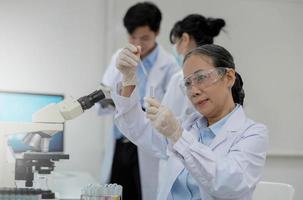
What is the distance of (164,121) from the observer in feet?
3.77

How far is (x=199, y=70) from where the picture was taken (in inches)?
51.0

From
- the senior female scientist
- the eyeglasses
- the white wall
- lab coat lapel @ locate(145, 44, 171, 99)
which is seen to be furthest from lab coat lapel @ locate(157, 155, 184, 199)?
lab coat lapel @ locate(145, 44, 171, 99)

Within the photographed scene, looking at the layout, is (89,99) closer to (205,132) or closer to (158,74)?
(205,132)

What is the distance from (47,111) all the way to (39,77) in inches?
32.6

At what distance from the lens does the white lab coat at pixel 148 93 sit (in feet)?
6.18

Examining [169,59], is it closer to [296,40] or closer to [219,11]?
[219,11]

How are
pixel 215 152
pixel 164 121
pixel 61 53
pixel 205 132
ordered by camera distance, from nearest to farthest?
1. pixel 164 121
2. pixel 215 152
3. pixel 205 132
4. pixel 61 53

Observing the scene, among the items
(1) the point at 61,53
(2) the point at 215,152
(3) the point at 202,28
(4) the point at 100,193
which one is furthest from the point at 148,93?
(4) the point at 100,193

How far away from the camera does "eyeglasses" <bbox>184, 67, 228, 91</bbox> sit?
4.25 ft

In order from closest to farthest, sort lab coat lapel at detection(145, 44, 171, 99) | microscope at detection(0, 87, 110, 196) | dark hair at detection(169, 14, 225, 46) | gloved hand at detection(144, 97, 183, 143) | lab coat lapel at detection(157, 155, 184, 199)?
gloved hand at detection(144, 97, 183, 143), microscope at detection(0, 87, 110, 196), lab coat lapel at detection(157, 155, 184, 199), dark hair at detection(169, 14, 225, 46), lab coat lapel at detection(145, 44, 171, 99)

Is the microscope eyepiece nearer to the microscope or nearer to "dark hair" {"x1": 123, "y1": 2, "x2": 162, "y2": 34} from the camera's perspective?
the microscope

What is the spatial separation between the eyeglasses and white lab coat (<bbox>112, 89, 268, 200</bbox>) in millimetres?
134

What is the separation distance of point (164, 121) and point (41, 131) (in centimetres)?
38

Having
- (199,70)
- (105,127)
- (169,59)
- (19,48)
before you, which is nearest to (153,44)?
(169,59)
